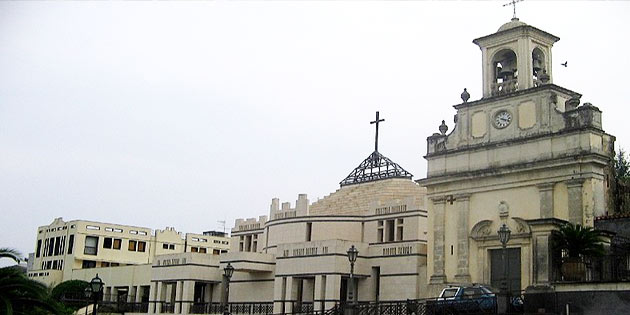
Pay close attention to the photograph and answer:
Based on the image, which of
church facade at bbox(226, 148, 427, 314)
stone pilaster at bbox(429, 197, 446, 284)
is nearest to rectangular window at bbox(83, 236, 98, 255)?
church facade at bbox(226, 148, 427, 314)

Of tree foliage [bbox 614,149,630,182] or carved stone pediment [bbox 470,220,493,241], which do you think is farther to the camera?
tree foliage [bbox 614,149,630,182]

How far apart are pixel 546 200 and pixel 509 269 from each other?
343 cm

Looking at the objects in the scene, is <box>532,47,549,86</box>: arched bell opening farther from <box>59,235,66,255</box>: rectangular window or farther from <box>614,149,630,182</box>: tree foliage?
<box>59,235,66,255</box>: rectangular window

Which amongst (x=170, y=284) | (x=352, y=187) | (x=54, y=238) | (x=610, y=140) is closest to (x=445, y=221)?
(x=610, y=140)

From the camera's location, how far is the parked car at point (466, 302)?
1141 inches

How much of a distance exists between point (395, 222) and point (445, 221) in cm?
897

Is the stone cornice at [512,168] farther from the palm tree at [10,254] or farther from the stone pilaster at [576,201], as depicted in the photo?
the palm tree at [10,254]

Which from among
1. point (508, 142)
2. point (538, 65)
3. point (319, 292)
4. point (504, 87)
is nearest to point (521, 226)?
point (508, 142)

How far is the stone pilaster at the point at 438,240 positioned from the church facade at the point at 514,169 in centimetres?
5

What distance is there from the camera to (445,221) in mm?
38531

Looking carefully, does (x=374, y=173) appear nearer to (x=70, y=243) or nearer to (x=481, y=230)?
(x=481, y=230)

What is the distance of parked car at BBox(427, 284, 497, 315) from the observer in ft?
95.0

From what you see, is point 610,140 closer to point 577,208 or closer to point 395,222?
point 577,208

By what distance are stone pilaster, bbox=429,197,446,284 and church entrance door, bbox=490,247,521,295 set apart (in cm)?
267
